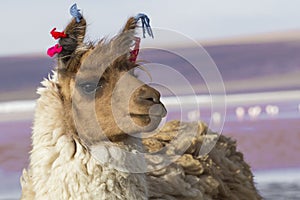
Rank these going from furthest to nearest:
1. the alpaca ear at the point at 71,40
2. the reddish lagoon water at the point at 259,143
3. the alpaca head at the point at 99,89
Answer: the reddish lagoon water at the point at 259,143
the alpaca ear at the point at 71,40
the alpaca head at the point at 99,89

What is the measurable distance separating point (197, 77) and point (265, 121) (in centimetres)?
437

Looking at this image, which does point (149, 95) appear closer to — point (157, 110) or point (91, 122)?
point (157, 110)

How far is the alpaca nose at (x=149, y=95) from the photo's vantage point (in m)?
4.09

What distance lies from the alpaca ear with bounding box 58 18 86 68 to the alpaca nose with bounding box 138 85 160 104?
0.44 meters

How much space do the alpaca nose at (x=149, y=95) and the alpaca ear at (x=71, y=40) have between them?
44 centimetres

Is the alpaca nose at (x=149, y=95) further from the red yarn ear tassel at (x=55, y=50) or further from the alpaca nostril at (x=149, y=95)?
the red yarn ear tassel at (x=55, y=50)

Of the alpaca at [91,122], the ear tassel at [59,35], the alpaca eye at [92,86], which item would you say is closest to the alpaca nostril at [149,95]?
the alpaca at [91,122]

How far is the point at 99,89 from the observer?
427 cm

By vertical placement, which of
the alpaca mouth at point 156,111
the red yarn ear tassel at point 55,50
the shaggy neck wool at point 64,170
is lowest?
the shaggy neck wool at point 64,170

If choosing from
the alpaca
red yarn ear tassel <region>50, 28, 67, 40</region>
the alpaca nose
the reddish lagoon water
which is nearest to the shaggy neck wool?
the alpaca

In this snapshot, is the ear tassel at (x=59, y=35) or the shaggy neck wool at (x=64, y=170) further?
the ear tassel at (x=59, y=35)

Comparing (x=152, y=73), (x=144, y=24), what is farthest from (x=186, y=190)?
(x=144, y=24)

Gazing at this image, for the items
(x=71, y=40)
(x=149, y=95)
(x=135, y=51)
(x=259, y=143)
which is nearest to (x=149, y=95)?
(x=149, y=95)

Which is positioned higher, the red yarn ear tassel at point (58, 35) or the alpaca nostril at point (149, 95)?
the red yarn ear tassel at point (58, 35)
